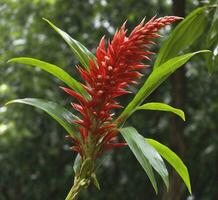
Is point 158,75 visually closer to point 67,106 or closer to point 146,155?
point 146,155

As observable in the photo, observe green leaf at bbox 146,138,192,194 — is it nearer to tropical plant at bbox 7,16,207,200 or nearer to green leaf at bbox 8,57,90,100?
tropical plant at bbox 7,16,207,200

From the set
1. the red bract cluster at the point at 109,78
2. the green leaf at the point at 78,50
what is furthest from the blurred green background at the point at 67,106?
the red bract cluster at the point at 109,78

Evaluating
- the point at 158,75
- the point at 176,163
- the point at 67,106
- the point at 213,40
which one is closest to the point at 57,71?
the point at 158,75

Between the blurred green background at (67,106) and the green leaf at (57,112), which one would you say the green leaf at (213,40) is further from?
the blurred green background at (67,106)

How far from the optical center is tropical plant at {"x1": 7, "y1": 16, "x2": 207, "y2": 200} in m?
1.02

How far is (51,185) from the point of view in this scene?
16.7 ft

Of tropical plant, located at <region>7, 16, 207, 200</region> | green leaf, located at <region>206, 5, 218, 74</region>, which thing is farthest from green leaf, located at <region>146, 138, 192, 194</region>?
green leaf, located at <region>206, 5, 218, 74</region>

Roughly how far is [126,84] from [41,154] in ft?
13.4

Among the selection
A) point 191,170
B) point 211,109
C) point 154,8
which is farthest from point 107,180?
point 154,8

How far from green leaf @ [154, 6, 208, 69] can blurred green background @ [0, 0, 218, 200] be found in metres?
2.72

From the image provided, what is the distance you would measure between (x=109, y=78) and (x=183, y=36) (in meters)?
0.57

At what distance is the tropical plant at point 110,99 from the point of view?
1024 mm

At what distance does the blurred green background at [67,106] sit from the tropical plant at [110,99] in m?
3.31

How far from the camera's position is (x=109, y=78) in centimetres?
103
